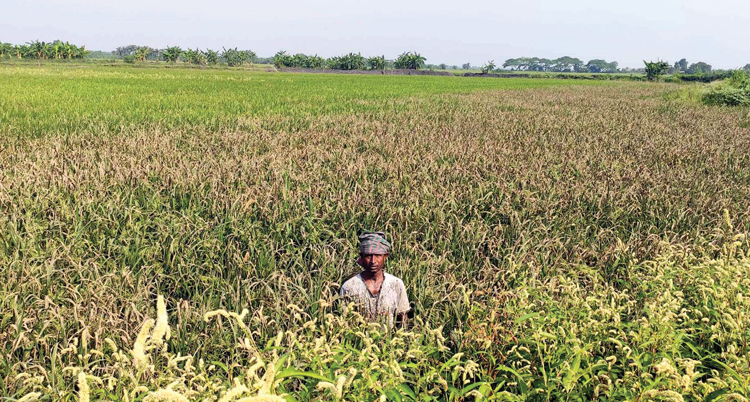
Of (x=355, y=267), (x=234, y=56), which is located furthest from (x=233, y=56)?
(x=355, y=267)

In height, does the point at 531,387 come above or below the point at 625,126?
below

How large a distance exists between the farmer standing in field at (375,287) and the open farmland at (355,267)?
5.5 inches

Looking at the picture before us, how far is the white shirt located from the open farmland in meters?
0.14

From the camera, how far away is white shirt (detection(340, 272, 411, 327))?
8.77 ft

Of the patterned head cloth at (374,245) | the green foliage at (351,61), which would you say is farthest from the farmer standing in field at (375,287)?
the green foliage at (351,61)

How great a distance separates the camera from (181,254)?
338 centimetres

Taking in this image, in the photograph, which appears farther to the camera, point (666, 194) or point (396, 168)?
point (396, 168)

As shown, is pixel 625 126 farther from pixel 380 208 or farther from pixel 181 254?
pixel 181 254

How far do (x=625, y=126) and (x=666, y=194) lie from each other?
7.64m

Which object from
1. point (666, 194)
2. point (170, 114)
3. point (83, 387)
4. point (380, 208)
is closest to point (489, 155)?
point (666, 194)

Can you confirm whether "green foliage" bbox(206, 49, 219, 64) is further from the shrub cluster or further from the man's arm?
the man's arm

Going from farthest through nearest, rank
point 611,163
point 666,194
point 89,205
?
point 611,163 → point 666,194 → point 89,205

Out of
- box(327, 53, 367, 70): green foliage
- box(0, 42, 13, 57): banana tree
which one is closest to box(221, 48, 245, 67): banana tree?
box(327, 53, 367, 70): green foliage

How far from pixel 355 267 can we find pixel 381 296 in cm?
78
